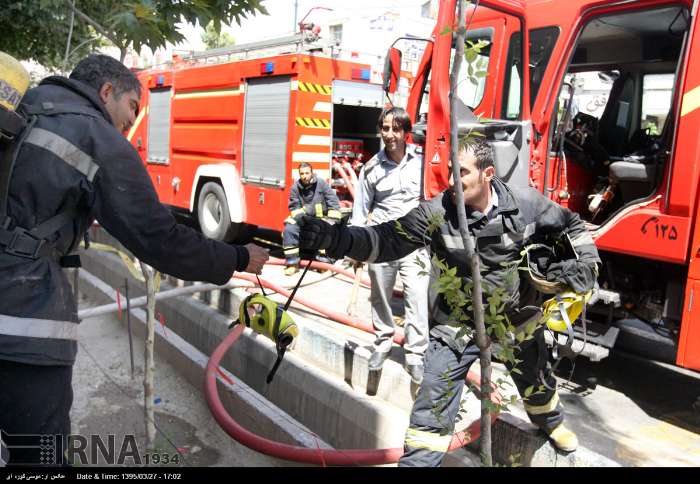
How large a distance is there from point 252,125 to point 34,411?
603 cm

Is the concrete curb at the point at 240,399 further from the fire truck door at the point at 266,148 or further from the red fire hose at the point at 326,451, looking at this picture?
the fire truck door at the point at 266,148

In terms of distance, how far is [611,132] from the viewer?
4.72m

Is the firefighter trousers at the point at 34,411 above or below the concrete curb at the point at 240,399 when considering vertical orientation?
above

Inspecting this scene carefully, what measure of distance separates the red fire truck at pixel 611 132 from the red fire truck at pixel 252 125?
2531 millimetres

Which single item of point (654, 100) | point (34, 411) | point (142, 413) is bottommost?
point (142, 413)

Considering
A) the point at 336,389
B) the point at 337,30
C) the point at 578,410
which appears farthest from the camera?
the point at 337,30

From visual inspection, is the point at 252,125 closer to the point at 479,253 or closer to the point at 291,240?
the point at 291,240

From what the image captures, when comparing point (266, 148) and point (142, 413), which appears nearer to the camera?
point (142, 413)

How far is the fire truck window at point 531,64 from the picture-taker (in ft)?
13.6

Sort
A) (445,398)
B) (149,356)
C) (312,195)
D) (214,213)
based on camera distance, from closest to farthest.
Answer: (445,398) → (149,356) → (312,195) → (214,213)

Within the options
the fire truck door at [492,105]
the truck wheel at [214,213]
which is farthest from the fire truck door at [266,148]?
the fire truck door at [492,105]

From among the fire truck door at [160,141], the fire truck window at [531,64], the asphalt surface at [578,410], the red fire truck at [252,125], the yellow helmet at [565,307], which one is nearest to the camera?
the yellow helmet at [565,307]

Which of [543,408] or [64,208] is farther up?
[64,208]

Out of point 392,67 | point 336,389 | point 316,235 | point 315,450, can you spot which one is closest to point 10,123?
point 316,235
